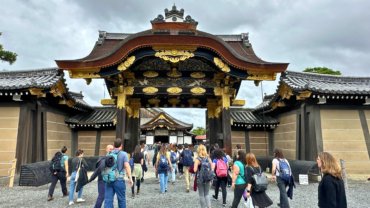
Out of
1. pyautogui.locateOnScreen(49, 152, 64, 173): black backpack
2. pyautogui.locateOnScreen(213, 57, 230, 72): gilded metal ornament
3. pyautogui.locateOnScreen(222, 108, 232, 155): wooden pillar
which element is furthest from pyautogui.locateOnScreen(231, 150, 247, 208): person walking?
pyautogui.locateOnScreen(213, 57, 230, 72): gilded metal ornament

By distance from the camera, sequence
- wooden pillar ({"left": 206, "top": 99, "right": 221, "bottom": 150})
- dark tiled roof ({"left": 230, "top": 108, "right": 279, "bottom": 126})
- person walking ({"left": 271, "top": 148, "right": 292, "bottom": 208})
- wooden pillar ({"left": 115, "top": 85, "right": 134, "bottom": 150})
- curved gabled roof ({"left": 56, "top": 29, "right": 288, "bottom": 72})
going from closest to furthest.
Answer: person walking ({"left": 271, "top": 148, "right": 292, "bottom": 208}) → curved gabled roof ({"left": 56, "top": 29, "right": 288, "bottom": 72}) → wooden pillar ({"left": 115, "top": 85, "right": 134, "bottom": 150}) → wooden pillar ({"left": 206, "top": 99, "right": 221, "bottom": 150}) → dark tiled roof ({"left": 230, "top": 108, "right": 279, "bottom": 126})

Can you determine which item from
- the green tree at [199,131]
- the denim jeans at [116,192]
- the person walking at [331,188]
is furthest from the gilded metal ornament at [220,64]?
the green tree at [199,131]

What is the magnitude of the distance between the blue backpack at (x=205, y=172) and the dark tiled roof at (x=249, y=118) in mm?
9021

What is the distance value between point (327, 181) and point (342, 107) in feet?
30.6

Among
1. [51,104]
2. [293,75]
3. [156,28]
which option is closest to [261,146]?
[293,75]

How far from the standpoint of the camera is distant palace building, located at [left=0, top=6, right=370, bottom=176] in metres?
10.1

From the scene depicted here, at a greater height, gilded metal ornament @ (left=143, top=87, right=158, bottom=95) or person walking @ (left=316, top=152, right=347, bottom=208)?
gilded metal ornament @ (left=143, top=87, right=158, bottom=95)

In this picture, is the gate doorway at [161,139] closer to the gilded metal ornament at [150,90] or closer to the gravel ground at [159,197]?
the gilded metal ornament at [150,90]

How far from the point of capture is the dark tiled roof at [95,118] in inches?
562

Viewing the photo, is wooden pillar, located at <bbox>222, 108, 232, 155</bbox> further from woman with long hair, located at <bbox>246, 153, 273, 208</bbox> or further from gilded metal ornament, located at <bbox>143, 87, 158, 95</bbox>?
woman with long hair, located at <bbox>246, 153, 273, 208</bbox>

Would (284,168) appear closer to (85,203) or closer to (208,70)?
(85,203)

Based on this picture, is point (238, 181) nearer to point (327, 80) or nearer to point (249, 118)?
point (327, 80)

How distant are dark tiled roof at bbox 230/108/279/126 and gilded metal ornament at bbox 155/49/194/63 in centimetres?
585

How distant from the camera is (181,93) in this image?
38.2 feet
